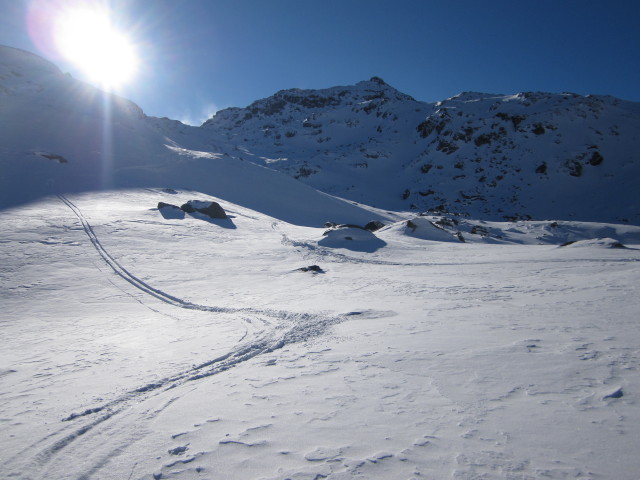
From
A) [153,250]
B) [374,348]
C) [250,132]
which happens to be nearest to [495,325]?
[374,348]

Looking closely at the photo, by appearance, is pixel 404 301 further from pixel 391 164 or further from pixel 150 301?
pixel 391 164

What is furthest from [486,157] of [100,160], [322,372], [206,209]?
[322,372]

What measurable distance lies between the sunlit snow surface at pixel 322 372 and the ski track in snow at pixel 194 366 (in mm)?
25

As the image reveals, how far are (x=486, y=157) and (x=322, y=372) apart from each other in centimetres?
5573

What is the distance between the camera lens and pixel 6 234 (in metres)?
14.8

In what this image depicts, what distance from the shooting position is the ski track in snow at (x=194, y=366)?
349 centimetres

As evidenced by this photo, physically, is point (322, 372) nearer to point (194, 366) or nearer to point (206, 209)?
point (194, 366)

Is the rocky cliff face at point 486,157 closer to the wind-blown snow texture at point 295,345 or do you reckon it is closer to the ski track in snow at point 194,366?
the wind-blown snow texture at point 295,345

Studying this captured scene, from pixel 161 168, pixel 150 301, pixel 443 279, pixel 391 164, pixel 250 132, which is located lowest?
pixel 150 301

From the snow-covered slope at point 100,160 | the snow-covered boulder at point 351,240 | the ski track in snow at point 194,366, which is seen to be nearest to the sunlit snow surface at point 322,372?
the ski track in snow at point 194,366

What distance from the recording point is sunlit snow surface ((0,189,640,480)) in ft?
10.0

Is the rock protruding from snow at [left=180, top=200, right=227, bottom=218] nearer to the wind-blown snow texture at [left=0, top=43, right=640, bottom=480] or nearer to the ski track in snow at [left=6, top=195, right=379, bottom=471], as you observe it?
the wind-blown snow texture at [left=0, top=43, right=640, bottom=480]

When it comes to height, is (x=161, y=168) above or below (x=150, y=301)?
above

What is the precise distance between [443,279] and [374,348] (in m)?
6.34
